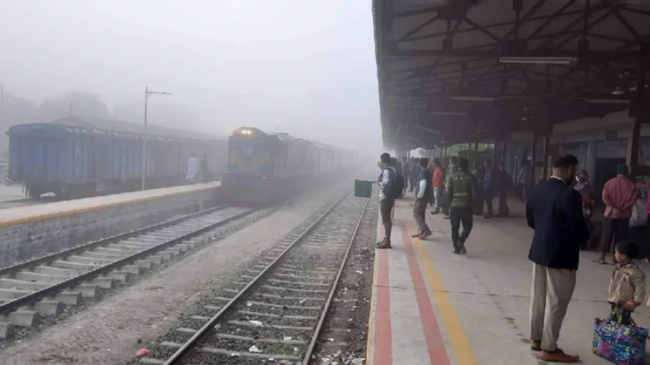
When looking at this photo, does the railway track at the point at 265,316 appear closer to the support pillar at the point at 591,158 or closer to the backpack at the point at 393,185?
the backpack at the point at 393,185

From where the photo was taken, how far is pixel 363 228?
52.7 ft

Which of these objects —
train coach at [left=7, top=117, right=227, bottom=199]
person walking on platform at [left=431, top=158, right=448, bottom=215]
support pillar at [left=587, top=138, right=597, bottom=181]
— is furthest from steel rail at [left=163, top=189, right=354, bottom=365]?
train coach at [left=7, top=117, right=227, bottom=199]

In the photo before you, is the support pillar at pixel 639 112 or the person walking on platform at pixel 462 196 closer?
the support pillar at pixel 639 112

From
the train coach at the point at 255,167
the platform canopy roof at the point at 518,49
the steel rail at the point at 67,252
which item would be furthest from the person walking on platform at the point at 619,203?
the train coach at the point at 255,167

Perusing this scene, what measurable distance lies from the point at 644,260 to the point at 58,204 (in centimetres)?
1290

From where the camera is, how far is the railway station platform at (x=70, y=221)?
35.1ft

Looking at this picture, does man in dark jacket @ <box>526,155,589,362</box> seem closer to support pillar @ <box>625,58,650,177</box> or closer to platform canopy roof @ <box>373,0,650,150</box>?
platform canopy roof @ <box>373,0,650,150</box>

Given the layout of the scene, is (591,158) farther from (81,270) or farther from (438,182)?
(81,270)

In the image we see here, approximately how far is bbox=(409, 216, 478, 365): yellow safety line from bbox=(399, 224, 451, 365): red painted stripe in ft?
0.31

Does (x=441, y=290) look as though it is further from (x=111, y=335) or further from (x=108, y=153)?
(x=108, y=153)

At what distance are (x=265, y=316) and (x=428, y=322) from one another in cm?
231

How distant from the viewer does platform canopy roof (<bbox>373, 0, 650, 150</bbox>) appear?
326 inches

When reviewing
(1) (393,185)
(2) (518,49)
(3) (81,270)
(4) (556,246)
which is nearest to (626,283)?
(4) (556,246)

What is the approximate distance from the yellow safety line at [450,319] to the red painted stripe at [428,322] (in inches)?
3.7
